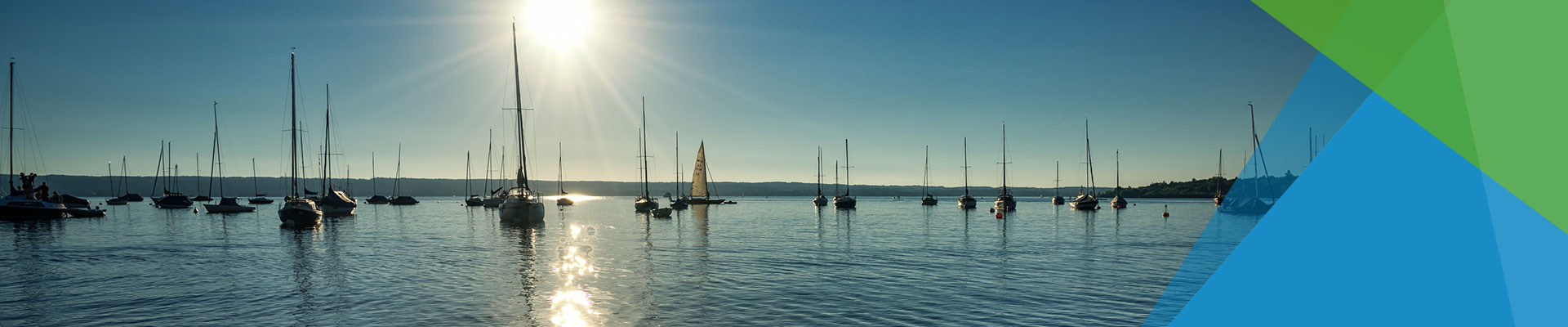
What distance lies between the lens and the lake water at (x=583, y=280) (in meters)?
16.3

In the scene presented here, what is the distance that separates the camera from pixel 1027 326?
49.9ft

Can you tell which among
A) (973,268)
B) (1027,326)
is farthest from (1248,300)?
(973,268)

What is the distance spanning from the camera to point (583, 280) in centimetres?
2264

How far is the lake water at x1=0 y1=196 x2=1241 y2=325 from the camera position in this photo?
53.6ft

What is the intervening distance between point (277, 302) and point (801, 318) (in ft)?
40.7

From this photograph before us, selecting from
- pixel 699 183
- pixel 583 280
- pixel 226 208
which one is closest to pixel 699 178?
pixel 699 183

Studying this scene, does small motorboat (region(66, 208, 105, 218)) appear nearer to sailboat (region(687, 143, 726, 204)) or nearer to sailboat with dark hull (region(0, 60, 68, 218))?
sailboat with dark hull (region(0, 60, 68, 218))

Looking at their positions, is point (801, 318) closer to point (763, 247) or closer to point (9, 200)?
point (763, 247)

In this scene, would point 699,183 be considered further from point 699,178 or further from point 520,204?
point 520,204
